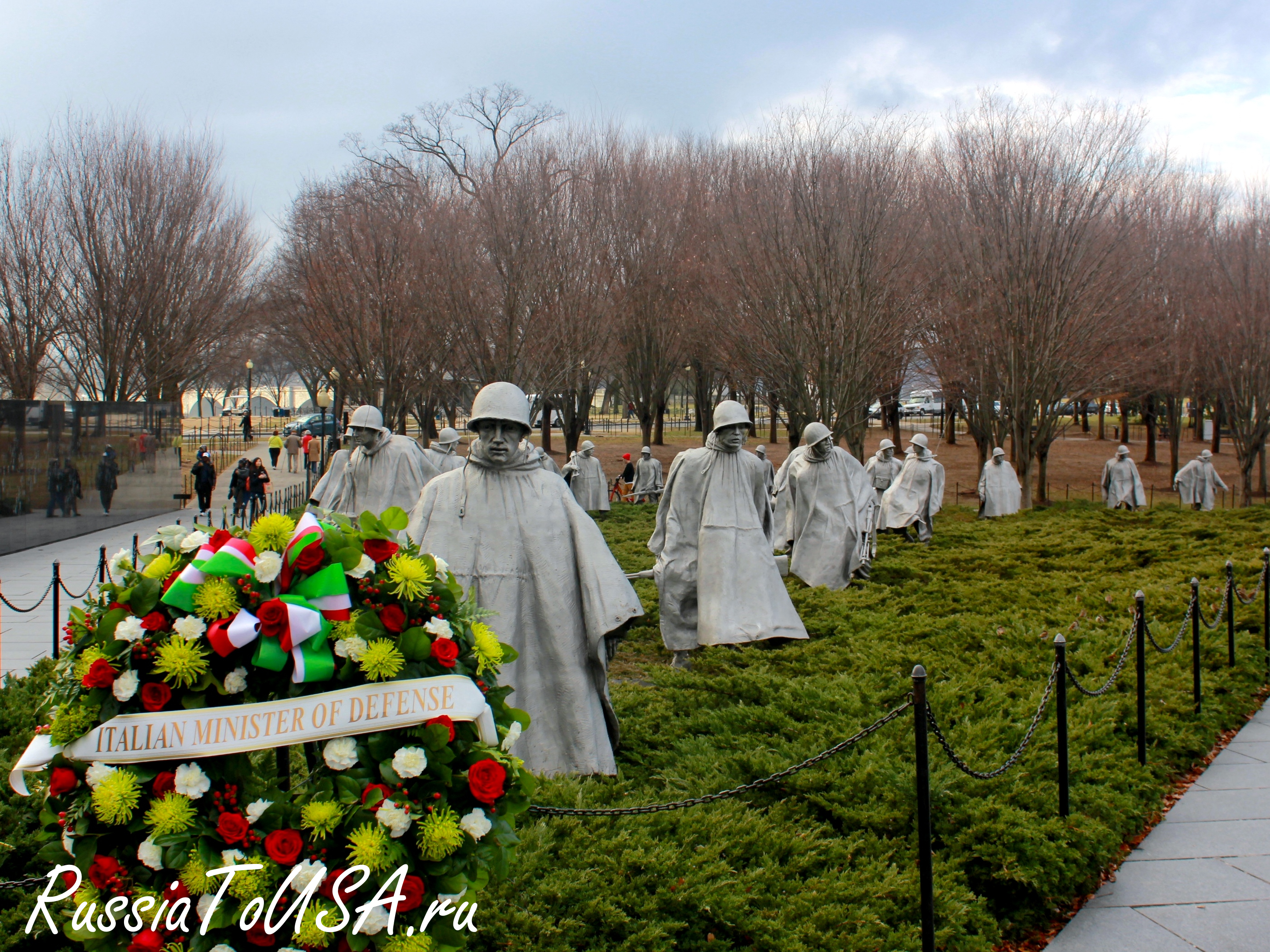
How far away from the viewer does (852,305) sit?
22.1 meters

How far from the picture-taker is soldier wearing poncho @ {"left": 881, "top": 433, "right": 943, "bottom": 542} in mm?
17281

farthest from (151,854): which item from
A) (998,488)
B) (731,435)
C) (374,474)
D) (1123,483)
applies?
(1123,483)

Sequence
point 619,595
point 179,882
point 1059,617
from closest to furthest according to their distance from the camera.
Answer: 1. point 179,882
2. point 619,595
3. point 1059,617

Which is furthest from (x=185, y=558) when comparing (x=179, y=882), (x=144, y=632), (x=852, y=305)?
(x=852, y=305)

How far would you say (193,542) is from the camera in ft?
9.62

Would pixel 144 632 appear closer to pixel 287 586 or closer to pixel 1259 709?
pixel 287 586

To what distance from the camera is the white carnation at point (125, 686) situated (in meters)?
2.71

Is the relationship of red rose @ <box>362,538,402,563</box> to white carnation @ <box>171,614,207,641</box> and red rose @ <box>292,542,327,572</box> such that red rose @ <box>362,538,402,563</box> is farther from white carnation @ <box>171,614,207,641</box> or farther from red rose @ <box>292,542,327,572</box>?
white carnation @ <box>171,614,207,641</box>

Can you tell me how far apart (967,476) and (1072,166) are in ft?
43.1

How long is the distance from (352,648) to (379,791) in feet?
1.28

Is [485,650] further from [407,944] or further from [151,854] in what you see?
[151,854]

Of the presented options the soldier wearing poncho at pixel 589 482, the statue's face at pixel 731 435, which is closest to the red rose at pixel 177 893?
the statue's face at pixel 731 435

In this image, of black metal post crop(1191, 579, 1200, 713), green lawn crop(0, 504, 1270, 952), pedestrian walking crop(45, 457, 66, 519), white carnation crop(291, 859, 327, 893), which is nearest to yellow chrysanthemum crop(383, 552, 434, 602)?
white carnation crop(291, 859, 327, 893)

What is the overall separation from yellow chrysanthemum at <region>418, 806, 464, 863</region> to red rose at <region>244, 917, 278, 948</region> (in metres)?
0.43
